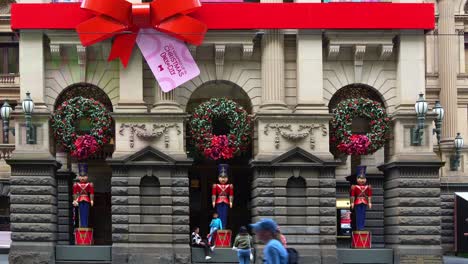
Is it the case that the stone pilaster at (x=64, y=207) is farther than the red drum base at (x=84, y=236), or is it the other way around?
the stone pilaster at (x=64, y=207)

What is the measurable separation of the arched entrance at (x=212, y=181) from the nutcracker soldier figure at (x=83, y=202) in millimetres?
5348

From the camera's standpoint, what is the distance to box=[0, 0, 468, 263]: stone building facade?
34094 millimetres

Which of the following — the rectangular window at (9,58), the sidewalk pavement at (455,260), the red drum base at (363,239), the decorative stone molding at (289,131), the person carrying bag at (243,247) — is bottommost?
the sidewalk pavement at (455,260)

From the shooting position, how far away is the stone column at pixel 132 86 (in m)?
34.7

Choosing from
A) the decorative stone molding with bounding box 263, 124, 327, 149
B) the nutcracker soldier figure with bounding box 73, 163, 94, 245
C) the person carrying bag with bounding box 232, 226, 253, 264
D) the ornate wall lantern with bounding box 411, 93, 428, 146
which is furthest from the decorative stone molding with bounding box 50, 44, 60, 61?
the ornate wall lantern with bounding box 411, 93, 428, 146

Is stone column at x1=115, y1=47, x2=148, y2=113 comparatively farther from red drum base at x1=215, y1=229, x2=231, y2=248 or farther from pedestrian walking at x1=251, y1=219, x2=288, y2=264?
pedestrian walking at x1=251, y1=219, x2=288, y2=264

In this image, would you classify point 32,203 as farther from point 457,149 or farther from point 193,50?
point 457,149

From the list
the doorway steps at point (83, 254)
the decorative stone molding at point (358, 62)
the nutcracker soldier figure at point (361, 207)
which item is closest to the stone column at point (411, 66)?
the decorative stone molding at point (358, 62)

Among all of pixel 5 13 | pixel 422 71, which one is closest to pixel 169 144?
pixel 422 71

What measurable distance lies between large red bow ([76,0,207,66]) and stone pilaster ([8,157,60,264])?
5150mm

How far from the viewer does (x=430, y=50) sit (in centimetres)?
4897

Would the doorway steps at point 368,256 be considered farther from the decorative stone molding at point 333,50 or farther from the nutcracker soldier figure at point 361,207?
the decorative stone molding at point 333,50

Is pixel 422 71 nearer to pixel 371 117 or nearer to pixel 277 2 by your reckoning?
pixel 371 117

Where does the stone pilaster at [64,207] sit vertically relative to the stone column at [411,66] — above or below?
below
